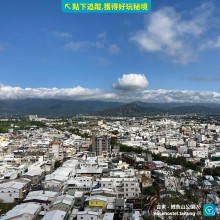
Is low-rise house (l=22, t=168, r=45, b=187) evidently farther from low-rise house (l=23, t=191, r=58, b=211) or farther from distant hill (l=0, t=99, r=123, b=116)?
distant hill (l=0, t=99, r=123, b=116)

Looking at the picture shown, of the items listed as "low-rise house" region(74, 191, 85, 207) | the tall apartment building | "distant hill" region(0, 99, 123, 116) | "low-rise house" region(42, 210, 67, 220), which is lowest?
"low-rise house" region(74, 191, 85, 207)

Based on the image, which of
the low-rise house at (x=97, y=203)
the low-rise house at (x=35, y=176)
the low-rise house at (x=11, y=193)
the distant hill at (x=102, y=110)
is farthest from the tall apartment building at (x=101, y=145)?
the distant hill at (x=102, y=110)

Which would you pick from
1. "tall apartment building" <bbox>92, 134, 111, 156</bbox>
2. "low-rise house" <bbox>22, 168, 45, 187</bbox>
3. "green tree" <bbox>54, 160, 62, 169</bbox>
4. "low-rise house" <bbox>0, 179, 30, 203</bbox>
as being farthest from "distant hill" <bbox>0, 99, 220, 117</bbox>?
"low-rise house" <bbox>0, 179, 30, 203</bbox>

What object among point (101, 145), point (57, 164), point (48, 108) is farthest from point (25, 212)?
point (48, 108)

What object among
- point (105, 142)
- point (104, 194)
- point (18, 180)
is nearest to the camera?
point (104, 194)

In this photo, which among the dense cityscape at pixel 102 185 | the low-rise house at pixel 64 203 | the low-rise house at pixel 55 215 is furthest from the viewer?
the low-rise house at pixel 64 203

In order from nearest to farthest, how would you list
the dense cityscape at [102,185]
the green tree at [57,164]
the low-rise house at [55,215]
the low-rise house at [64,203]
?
the low-rise house at [55,215] → the dense cityscape at [102,185] → the low-rise house at [64,203] → the green tree at [57,164]

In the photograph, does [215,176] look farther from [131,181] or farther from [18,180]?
[18,180]

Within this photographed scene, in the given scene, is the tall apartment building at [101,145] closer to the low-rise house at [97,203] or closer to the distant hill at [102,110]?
the low-rise house at [97,203]

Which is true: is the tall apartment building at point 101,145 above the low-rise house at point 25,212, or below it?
above

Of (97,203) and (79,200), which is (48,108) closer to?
(79,200)

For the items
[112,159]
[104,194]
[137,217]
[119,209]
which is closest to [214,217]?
[137,217]
